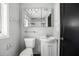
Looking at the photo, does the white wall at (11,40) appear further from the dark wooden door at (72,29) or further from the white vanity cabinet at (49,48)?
the dark wooden door at (72,29)

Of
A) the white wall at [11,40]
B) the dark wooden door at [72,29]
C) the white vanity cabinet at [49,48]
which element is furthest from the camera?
the white vanity cabinet at [49,48]

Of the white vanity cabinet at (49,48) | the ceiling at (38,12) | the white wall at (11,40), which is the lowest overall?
the white vanity cabinet at (49,48)

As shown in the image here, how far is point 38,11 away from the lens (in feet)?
5.62

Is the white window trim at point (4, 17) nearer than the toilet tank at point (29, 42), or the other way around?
the white window trim at point (4, 17)

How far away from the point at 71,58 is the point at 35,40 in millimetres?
1380

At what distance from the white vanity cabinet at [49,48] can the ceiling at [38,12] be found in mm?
738

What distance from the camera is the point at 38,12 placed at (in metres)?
1.73

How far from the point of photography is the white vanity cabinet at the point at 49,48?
1470mm

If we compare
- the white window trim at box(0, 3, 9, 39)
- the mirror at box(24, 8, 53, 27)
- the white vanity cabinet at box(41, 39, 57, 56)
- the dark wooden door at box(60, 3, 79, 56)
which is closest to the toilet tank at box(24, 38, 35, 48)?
the white vanity cabinet at box(41, 39, 57, 56)

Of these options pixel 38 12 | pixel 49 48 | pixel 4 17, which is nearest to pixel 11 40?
pixel 4 17

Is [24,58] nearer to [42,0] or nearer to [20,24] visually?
[42,0]

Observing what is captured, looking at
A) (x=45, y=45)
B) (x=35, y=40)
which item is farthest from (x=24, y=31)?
(x=45, y=45)

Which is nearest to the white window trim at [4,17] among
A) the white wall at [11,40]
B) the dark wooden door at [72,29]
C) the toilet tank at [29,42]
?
the white wall at [11,40]

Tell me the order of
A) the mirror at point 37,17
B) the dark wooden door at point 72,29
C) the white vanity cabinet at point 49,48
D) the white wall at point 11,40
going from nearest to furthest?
the dark wooden door at point 72,29 → the white wall at point 11,40 → the white vanity cabinet at point 49,48 → the mirror at point 37,17
